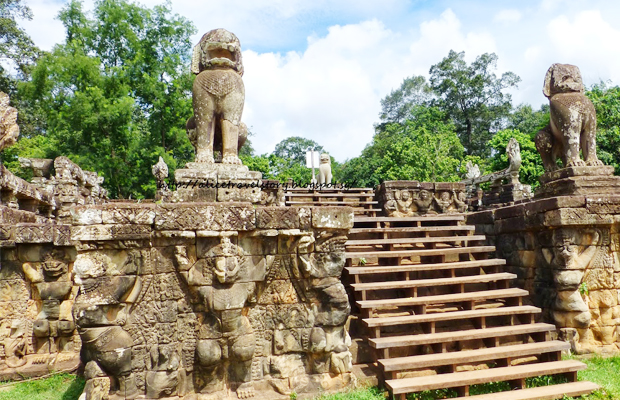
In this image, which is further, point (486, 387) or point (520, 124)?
point (520, 124)

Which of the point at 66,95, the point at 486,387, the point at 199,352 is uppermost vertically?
the point at 66,95

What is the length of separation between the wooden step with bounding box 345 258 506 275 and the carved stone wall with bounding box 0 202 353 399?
3.01ft

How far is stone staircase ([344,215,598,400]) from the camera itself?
12.0 ft

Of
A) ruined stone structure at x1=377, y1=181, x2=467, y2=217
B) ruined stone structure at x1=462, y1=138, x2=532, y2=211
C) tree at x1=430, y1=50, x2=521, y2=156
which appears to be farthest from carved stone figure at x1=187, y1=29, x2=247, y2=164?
tree at x1=430, y1=50, x2=521, y2=156

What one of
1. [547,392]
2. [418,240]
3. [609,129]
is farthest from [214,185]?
[609,129]

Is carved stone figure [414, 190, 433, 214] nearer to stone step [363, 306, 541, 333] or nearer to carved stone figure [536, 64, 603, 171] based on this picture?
carved stone figure [536, 64, 603, 171]

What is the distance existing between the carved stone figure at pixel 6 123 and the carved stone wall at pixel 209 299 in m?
2.59

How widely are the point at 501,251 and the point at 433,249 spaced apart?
122cm

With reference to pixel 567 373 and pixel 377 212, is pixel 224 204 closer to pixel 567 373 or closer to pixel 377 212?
pixel 567 373

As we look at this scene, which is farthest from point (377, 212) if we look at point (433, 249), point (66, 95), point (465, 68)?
point (465, 68)

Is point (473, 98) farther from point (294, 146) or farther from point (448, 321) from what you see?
point (448, 321)

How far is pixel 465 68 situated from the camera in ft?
109

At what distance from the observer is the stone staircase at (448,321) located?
12.0 feet

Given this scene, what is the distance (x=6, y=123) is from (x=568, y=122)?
7.64 meters
